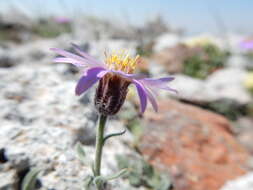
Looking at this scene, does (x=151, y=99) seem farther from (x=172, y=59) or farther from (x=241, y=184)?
(x=172, y=59)

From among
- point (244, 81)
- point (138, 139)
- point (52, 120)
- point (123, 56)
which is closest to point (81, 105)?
point (52, 120)

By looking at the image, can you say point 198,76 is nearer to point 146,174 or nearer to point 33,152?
point 146,174

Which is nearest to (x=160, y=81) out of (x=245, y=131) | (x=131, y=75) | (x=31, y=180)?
(x=131, y=75)

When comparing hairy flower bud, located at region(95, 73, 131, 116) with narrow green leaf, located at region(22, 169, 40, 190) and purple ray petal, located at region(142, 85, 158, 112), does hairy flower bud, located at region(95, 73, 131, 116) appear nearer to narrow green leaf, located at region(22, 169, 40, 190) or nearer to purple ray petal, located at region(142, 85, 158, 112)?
purple ray petal, located at region(142, 85, 158, 112)

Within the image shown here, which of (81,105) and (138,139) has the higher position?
(81,105)

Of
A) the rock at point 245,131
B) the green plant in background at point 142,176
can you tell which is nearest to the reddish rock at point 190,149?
the green plant in background at point 142,176

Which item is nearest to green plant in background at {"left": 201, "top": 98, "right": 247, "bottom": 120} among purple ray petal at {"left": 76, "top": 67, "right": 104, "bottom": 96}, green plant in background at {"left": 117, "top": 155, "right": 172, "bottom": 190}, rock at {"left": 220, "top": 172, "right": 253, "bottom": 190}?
rock at {"left": 220, "top": 172, "right": 253, "bottom": 190}

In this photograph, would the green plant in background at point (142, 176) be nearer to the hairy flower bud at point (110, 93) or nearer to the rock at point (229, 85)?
the hairy flower bud at point (110, 93)
